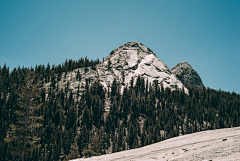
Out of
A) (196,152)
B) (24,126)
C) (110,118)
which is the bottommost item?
(110,118)

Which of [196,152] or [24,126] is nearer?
[196,152]

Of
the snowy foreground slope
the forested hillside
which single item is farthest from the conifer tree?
the forested hillside

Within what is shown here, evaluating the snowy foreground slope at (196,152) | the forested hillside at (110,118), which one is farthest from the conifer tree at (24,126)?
the forested hillside at (110,118)

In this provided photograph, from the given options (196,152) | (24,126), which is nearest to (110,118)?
(24,126)

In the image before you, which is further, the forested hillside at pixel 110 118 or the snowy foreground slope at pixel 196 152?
the forested hillside at pixel 110 118

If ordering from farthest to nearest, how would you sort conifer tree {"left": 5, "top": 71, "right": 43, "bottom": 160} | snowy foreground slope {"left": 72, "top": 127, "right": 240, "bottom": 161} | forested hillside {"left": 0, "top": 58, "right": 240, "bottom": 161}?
1. forested hillside {"left": 0, "top": 58, "right": 240, "bottom": 161}
2. conifer tree {"left": 5, "top": 71, "right": 43, "bottom": 160}
3. snowy foreground slope {"left": 72, "top": 127, "right": 240, "bottom": 161}

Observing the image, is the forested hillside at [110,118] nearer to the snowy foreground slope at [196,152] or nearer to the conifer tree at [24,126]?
the conifer tree at [24,126]

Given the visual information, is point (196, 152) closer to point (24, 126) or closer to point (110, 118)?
point (24, 126)

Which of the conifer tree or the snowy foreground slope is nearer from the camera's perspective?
the snowy foreground slope

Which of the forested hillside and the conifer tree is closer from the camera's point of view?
the conifer tree

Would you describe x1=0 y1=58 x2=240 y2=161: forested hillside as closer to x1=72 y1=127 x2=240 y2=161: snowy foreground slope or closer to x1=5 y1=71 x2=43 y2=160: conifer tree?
x1=5 y1=71 x2=43 y2=160: conifer tree

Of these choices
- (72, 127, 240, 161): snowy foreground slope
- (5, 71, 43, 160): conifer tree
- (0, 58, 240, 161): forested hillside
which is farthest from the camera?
(0, 58, 240, 161): forested hillside

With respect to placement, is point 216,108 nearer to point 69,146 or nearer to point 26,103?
point 69,146

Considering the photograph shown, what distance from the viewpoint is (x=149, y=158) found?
26.5 meters
